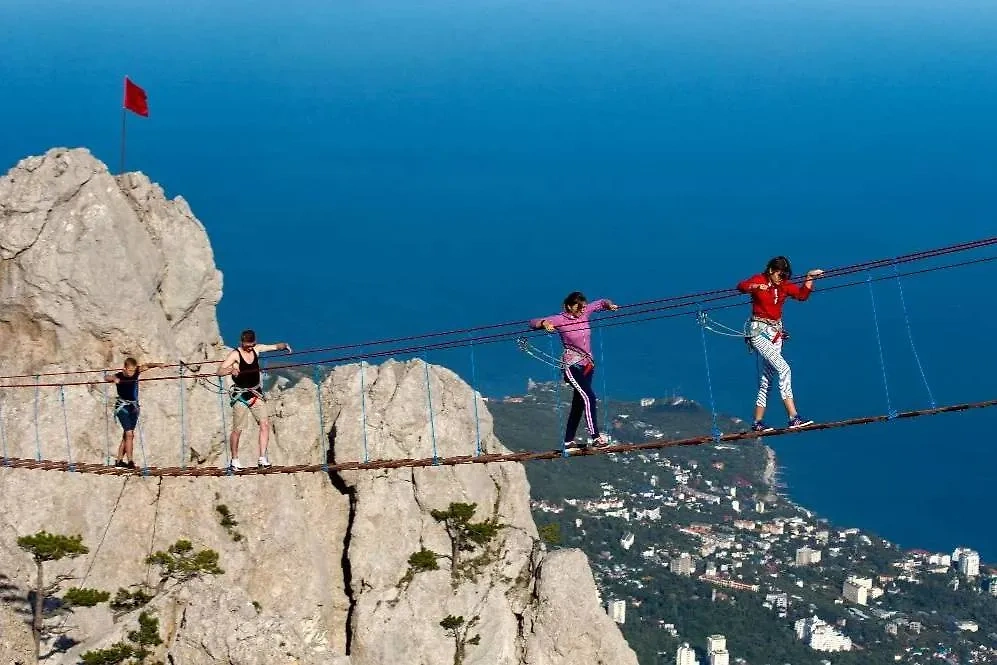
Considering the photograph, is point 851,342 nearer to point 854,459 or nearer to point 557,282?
point 854,459

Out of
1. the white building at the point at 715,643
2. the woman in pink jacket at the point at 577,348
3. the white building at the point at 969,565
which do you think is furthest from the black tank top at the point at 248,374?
the white building at the point at 969,565

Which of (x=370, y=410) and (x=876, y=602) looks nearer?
(x=370, y=410)

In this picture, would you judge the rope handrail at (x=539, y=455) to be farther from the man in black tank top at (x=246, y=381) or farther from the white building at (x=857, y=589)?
the white building at (x=857, y=589)

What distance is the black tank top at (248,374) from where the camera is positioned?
1877 centimetres

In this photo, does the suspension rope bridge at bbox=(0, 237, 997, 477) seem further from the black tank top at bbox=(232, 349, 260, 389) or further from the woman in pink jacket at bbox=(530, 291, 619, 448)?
the black tank top at bbox=(232, 349, 260, 389)

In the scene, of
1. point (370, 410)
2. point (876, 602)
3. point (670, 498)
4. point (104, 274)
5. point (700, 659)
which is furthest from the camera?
point (670, 498)

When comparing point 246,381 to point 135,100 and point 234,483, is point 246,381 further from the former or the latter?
point 135,100

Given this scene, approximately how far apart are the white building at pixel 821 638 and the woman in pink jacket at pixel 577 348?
6172 cm

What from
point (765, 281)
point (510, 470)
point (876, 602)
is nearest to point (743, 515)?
point (876, 602)

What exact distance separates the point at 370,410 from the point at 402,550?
361cm

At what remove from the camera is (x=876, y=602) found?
3445 inches

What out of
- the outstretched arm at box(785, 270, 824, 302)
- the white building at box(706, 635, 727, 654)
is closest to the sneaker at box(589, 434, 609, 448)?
the outstretched arm at box(785, 270, 824, 302)

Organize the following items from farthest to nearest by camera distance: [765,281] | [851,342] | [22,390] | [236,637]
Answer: [851,342]
[22,390]
[236,637]
[765,281]

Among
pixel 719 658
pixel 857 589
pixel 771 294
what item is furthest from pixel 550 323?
pixel 857 589
